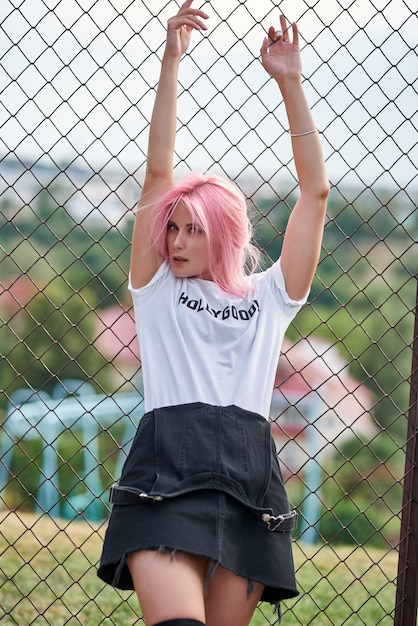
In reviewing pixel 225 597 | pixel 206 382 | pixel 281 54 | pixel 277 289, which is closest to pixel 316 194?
pixel 277 289

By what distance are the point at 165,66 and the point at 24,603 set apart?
210cm

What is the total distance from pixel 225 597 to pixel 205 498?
0.20 meters

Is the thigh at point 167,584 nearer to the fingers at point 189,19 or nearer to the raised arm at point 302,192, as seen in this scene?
the raised arm at point 302,192

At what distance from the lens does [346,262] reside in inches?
830

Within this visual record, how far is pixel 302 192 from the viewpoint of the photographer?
1.95 m

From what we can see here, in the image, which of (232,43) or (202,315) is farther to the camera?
(232,43)

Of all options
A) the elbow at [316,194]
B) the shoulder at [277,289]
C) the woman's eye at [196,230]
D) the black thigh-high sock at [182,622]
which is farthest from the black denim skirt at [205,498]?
the elbow at [316,194]

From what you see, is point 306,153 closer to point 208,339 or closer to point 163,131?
point 163,131

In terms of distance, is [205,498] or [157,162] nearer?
[205,498]

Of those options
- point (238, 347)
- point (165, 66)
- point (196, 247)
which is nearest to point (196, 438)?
point (238, 347)

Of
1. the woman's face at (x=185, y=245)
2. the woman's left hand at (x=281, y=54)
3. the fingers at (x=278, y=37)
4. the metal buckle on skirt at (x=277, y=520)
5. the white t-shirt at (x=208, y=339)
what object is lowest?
the metal buckle on skirt at (x=277, y=520)

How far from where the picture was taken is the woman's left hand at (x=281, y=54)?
2.01m

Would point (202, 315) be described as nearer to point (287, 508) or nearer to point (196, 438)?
point (196, 438)

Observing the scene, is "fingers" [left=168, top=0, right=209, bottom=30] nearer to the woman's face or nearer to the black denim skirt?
the woman's face
